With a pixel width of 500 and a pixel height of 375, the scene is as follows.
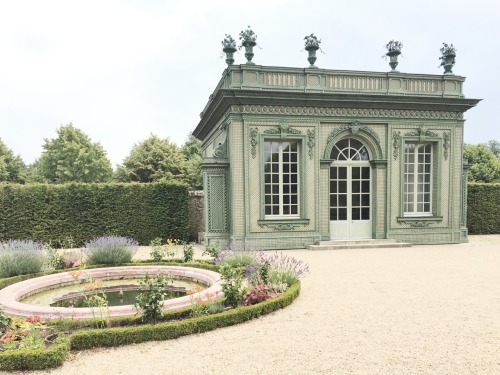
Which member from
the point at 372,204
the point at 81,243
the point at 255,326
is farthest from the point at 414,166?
the point at 81,243

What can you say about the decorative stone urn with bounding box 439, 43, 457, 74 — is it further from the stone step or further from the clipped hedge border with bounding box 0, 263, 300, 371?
the clipped hedge border with bounding box 0, 263, 300, 371

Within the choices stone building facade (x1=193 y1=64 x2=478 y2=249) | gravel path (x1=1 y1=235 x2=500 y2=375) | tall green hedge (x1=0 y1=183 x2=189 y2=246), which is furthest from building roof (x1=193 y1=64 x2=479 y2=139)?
gravel path (x1=1 y1=235 x2=500 y2=375)

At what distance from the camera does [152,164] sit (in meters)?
28.7

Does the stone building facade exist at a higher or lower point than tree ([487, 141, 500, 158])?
lower

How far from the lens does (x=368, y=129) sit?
12.1m

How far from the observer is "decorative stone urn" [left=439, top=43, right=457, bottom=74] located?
12.6 meters

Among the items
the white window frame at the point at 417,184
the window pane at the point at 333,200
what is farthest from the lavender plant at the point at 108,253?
the white window frame at the point at 417,184

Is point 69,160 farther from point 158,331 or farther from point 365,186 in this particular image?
point 158,331

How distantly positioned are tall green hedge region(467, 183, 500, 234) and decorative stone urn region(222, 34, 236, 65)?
1163 centimetres

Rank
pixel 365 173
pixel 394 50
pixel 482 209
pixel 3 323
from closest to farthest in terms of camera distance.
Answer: pixel 3 323 < pixel 365 173 < pixel 394 50 < pixel 482 209

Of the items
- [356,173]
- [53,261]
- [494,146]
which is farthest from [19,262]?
[494,146]

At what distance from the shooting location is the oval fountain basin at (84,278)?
189 inches

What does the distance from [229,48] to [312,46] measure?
2.70 metres

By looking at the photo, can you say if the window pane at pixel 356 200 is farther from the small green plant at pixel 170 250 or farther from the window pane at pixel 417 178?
the small green plant at pixel 170 250
